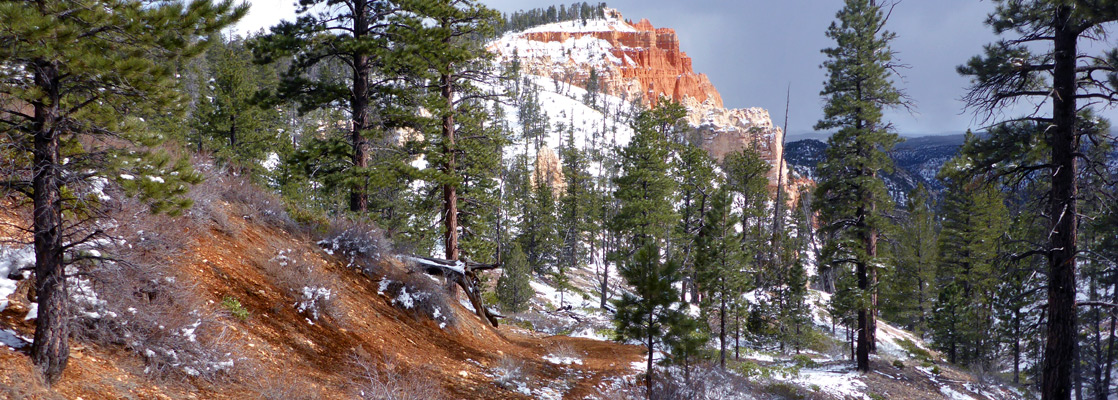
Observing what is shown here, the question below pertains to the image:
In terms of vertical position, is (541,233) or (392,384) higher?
(392,384)

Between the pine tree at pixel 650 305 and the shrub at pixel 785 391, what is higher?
the pine tree at pixel 650 305

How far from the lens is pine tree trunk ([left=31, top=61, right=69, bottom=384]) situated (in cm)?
404

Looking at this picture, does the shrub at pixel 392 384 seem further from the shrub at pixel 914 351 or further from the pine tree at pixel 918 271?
the pine tree at pixel 918 271

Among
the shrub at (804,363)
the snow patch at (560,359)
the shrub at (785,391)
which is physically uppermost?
the snow patch at (560,359)

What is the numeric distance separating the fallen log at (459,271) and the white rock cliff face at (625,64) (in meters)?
139

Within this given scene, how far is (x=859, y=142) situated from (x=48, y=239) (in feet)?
66.7

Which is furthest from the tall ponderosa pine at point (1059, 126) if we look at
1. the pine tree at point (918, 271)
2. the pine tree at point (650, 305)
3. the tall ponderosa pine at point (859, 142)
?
the pine tree at point (918, 271)

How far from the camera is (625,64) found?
184 metres

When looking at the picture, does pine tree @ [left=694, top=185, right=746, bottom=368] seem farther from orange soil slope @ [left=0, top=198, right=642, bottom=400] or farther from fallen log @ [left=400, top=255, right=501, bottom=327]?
fallen log @ [left=400, top=255, right=501, bottom=327]

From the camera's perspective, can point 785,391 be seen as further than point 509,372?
Yes

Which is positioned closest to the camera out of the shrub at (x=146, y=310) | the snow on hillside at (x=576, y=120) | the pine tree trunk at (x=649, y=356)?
the shrub at (x=146, y=310)

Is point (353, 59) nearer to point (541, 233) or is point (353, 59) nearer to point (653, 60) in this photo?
point (541, 233)

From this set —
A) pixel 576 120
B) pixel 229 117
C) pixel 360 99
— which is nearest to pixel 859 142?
pixel 360 99

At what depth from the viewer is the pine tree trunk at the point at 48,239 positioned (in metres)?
4.04
